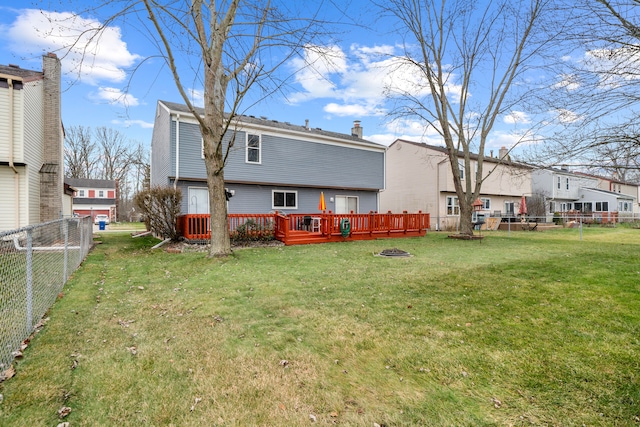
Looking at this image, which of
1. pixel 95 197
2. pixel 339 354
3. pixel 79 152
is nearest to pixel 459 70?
pixel 339 354

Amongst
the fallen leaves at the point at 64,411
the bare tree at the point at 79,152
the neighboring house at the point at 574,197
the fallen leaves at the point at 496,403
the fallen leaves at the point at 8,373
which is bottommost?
the fallen leaves at the point at 496,403

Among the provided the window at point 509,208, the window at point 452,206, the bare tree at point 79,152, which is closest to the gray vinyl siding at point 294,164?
the window at point 452,206

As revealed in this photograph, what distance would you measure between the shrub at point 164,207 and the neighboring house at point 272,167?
1570 mm

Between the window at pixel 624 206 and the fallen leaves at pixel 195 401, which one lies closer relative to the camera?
the fallen leaves at pixel 195 401

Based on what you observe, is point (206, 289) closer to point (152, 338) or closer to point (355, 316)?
point (152, 338)

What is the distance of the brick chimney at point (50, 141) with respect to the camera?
1224 cm

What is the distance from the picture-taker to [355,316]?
13.3 feet

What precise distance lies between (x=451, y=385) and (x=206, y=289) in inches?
166

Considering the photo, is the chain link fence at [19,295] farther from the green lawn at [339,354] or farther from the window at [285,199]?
the window at [285,199]

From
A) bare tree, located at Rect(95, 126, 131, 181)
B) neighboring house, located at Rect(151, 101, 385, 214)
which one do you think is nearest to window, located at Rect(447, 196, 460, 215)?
neighboring house, located at Rect(151, 101, 385, 214)

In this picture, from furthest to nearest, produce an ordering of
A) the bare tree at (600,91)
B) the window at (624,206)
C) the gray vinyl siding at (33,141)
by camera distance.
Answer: the window at (624,206)
the gray vinyl siding at (33,141)
the bare tree at (600,91)

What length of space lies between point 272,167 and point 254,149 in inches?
48.9

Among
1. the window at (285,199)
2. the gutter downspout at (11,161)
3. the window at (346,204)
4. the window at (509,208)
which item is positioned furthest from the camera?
the window at (509,208)

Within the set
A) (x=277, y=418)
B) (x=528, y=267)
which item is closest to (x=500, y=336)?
(x=277, y=418)
